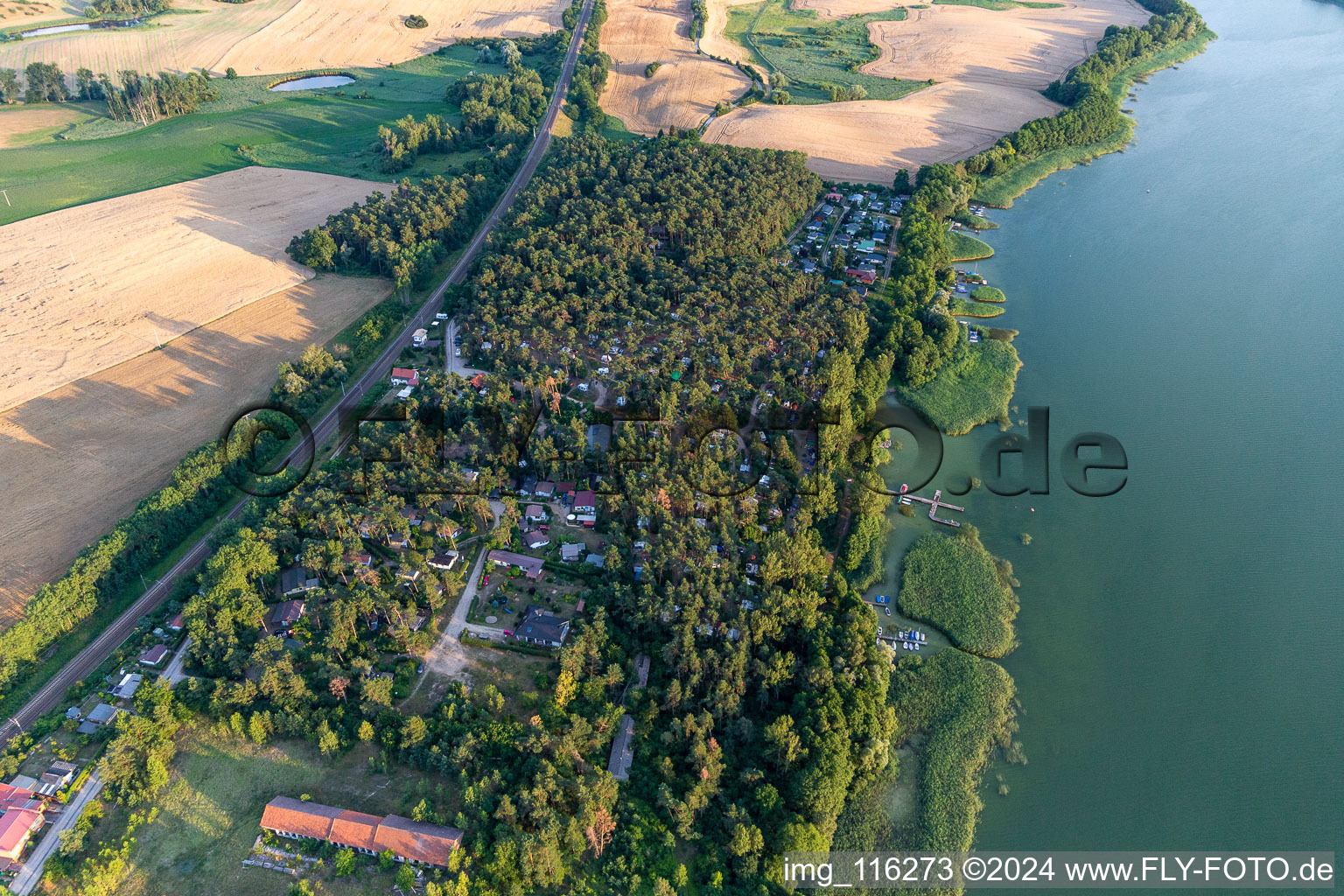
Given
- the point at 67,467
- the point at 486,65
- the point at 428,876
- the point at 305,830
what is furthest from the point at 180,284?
the point at 486,65

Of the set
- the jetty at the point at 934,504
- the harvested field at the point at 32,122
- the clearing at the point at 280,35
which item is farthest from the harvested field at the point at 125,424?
the clearing at the point at 280,35

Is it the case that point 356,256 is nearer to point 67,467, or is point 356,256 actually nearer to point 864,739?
point 67,467

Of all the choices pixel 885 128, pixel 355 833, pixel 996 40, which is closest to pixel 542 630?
pixel 355 833

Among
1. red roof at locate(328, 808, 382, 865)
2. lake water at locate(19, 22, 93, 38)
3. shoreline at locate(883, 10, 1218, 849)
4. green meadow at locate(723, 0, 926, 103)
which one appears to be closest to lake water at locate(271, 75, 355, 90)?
lake water at locate(19, 22, 93, 38)

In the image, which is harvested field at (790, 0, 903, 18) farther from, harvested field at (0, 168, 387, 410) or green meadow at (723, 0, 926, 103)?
harvested field at (0, 168, 387, 410)

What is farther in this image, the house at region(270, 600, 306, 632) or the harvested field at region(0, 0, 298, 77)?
the harvested field at region(0, 0, 298, 77)

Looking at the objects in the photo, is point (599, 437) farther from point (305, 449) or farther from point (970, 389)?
point (970, 389)
